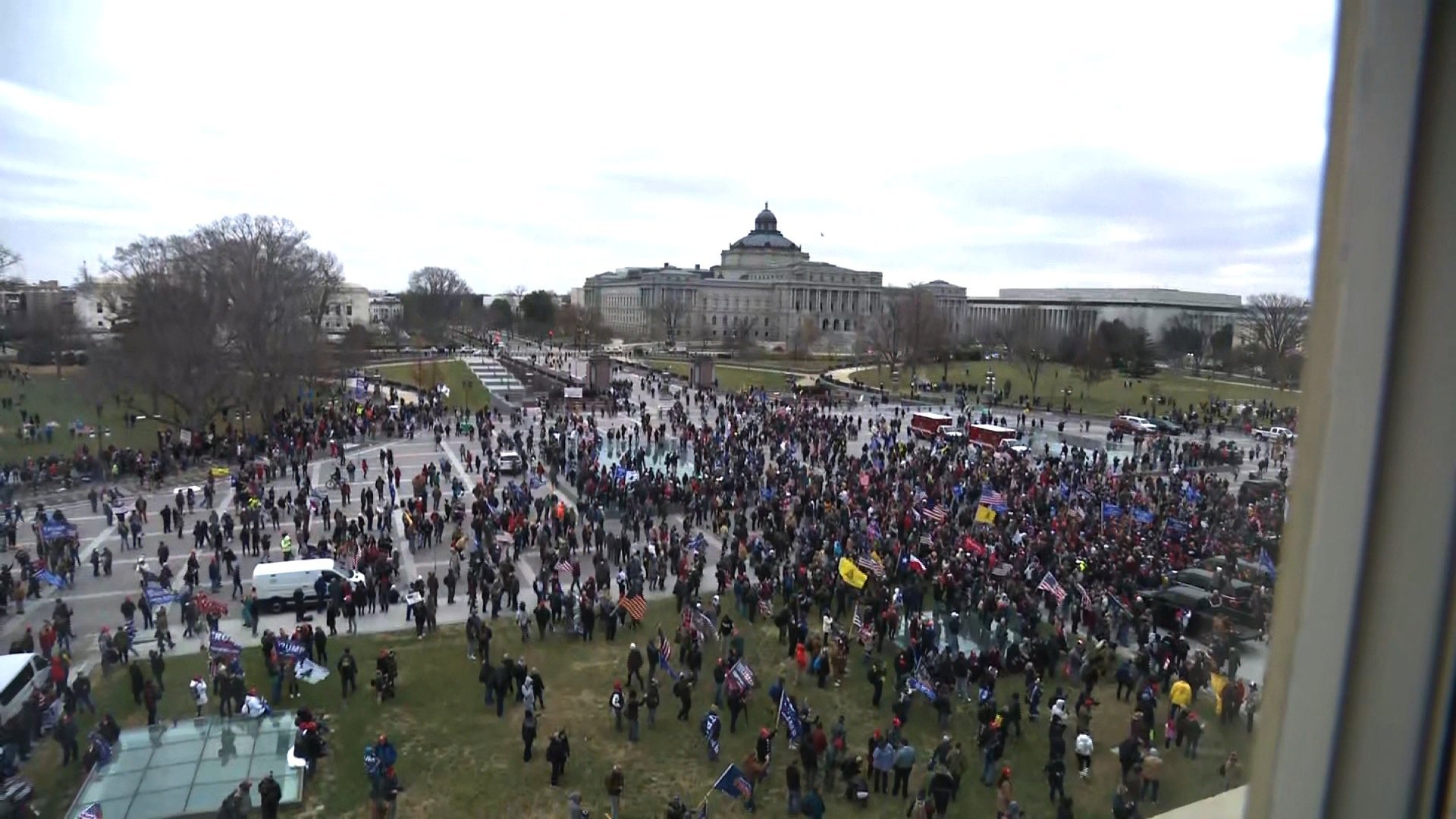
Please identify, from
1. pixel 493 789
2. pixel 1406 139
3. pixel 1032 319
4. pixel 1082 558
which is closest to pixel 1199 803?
pixel 1406 139

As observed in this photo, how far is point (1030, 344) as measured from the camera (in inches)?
2618

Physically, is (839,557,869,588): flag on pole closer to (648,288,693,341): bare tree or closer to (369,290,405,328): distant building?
(648,288,693,341): bare tree

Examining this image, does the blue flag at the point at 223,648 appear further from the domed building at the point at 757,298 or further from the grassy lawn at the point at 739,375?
the domed building at the point at 757,298

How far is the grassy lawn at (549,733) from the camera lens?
1024cm

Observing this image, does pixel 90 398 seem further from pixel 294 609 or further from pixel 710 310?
pixel 710 310

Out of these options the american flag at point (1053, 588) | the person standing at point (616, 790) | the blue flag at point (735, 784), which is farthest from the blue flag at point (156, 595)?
the american flag at point (1053, 588)

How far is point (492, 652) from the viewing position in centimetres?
1449

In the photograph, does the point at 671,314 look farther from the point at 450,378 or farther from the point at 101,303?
the point at 101,303

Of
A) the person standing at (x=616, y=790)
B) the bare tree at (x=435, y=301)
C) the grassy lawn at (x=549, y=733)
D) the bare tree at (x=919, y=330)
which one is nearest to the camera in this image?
the person standing at (x=616, y=790)

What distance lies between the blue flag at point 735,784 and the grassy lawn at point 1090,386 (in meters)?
26.5

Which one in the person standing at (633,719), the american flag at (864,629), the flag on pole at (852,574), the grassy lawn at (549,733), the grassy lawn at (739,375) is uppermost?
the grassy lawn at (739,375)

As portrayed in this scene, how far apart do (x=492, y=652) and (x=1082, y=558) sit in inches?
457

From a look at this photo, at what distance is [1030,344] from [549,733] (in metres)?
61.1

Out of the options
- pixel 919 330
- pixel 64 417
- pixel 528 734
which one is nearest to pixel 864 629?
pixel 528 734
